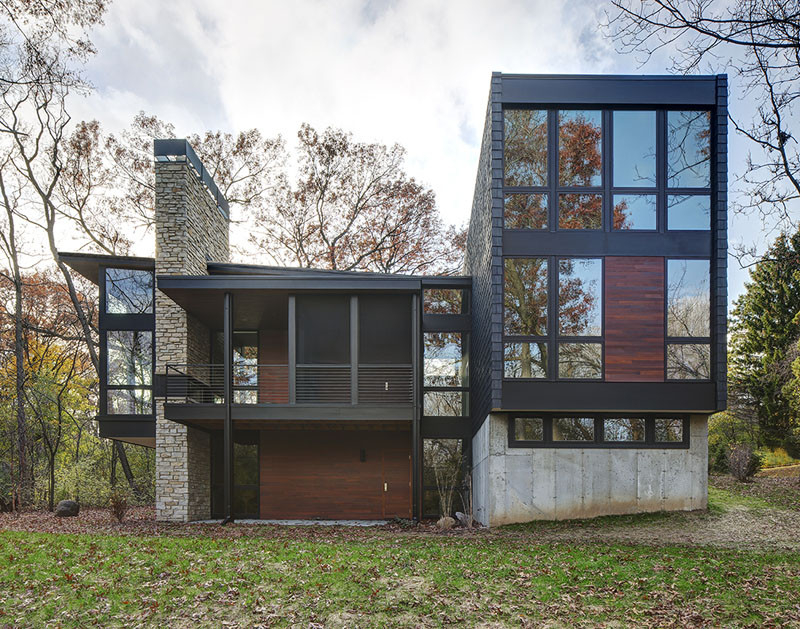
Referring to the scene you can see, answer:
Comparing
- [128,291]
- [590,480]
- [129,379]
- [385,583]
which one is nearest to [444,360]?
[590,480]

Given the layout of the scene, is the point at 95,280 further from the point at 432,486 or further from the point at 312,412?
the point at 432,486

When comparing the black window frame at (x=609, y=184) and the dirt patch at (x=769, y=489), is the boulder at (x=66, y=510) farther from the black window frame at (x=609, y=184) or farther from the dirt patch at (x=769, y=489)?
the dirt patch at (x=769, y=489)

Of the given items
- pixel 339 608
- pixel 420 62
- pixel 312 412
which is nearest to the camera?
pixel 339 608

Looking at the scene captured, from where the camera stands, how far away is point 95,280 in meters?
16.6

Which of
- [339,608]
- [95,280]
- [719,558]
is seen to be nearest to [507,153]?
[719,558]

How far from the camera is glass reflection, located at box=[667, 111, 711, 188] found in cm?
1171

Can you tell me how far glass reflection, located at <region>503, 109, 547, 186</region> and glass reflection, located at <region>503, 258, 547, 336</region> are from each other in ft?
5.38

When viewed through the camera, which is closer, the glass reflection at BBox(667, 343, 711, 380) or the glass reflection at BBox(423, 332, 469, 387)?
the glass reflection at BBox(667, 343, 711, 380)

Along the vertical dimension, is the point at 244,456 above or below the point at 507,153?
below

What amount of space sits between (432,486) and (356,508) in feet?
6.38

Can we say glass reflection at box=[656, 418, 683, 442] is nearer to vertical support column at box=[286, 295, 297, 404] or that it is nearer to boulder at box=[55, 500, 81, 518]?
vertical support column at box=[286, 295, 297, 404]

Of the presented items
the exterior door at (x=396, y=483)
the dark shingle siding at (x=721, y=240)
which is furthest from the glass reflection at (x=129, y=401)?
the dark shingle siding at (x=721, y=240)

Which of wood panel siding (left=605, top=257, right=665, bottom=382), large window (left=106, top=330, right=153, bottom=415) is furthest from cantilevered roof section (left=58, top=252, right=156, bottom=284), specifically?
wood panel siding (left=605, top=257, right=665, bottom=382)

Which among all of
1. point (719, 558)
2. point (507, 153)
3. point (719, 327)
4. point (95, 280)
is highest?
point (507, 153)
